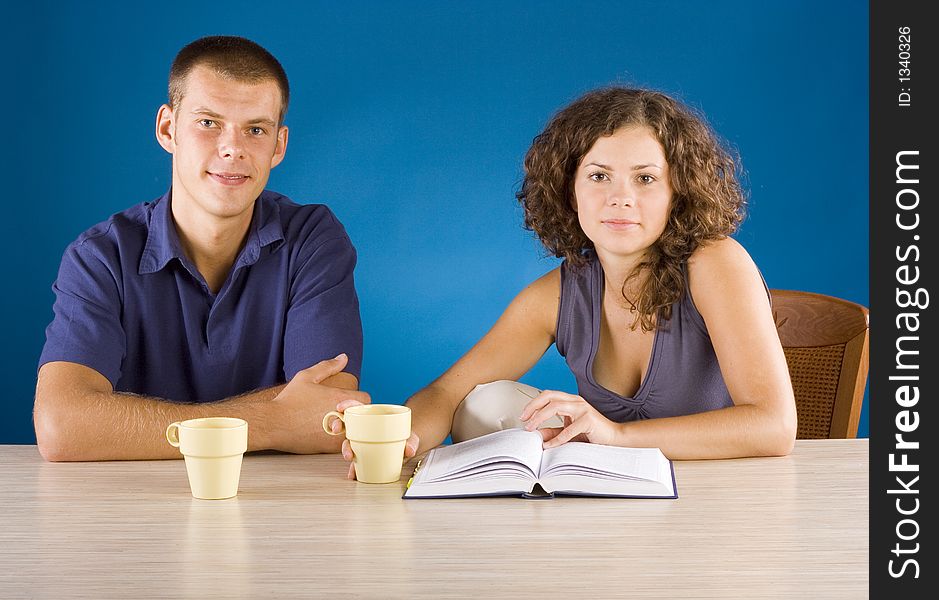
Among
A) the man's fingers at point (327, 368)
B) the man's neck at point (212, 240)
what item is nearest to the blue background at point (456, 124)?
the man's neck at point (212, 240)

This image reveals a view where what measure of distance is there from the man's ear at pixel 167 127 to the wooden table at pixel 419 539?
35.1 inches

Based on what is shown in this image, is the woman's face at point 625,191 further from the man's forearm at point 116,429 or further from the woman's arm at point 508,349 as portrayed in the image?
the man's forearm at point 116,429

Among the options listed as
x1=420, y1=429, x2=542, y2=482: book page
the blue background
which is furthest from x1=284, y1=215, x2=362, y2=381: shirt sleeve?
the blue background

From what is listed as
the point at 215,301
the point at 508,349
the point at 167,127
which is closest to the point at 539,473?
the point at 508,349

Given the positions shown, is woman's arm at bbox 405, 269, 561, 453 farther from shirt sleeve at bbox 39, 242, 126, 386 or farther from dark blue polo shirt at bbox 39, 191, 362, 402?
shirt sleeve at bbox 39, 242, 126, 386

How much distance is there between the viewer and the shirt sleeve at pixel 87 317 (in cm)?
188

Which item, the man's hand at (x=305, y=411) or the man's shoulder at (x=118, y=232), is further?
the man's shoulder at (x=118, y=232)

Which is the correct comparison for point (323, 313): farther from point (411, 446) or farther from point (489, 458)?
point (489, 458)

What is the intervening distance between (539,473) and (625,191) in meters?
0.66

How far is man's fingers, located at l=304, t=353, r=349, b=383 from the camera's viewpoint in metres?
1.81

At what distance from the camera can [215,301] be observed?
83.6 inches

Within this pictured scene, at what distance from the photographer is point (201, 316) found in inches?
84.0
